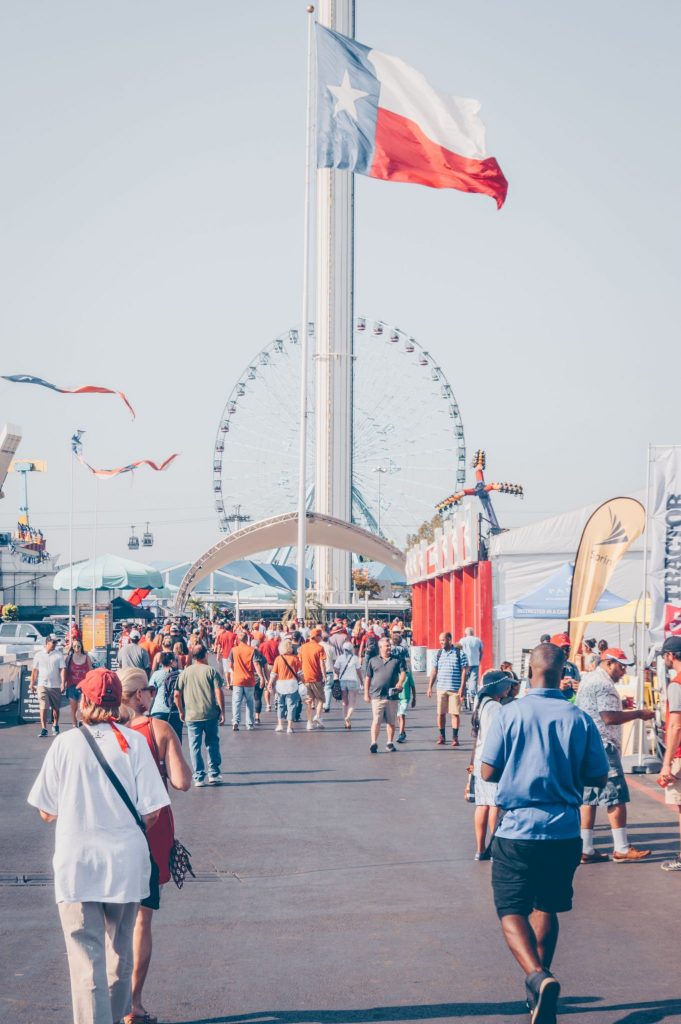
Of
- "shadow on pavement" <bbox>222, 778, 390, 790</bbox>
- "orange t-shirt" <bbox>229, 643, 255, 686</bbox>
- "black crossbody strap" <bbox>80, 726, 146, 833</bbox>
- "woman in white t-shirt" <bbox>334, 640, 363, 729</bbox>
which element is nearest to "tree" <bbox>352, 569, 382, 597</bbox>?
"woman in white t-shirt" <bbox>334, 640, 363, 729</bbox>

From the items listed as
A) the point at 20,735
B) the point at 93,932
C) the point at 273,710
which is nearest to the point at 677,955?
the point at 93,932

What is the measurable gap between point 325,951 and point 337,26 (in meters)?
75.9

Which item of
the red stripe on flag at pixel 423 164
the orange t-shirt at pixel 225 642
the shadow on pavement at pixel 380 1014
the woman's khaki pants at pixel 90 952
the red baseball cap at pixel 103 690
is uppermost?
the red stripe on flag at pixel 423 164

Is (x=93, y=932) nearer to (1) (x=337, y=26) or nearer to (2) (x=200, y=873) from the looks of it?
(2) (x=200, y=873)

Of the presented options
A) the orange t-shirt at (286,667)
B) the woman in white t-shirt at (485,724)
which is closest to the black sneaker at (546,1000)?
the woman in white t-shirt at (485,724)

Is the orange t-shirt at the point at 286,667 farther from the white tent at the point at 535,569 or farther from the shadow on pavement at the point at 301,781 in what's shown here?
the white tent at the point at 535,569

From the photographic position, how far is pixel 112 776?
514cm

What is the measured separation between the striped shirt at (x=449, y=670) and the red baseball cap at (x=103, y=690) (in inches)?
495

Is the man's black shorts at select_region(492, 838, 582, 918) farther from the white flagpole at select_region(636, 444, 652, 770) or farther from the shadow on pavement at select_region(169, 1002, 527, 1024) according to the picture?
the white flagpole at select_region(636, 444, 652, 770)

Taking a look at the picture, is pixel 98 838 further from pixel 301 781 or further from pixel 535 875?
pixel 301 781

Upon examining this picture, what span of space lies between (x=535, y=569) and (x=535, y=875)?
22970mm

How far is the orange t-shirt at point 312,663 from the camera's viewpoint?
2041 centimetres

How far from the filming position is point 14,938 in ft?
24.0

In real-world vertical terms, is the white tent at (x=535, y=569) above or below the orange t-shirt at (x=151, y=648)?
above
